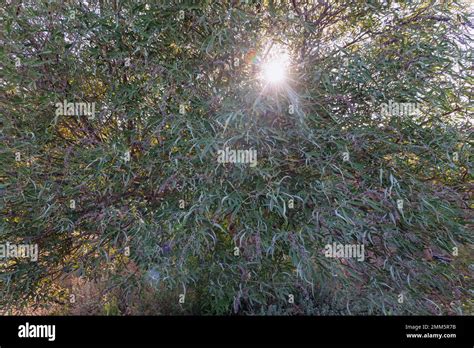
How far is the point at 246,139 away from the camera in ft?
5.10

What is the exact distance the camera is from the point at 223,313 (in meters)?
2.00

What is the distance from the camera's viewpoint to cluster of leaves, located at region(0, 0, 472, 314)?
1628 mm

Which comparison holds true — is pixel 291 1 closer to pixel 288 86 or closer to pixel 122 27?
pixel 288 86

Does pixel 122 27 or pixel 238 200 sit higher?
pixel 122 27

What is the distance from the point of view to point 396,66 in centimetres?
166

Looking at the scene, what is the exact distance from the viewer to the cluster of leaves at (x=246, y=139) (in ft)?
5.34

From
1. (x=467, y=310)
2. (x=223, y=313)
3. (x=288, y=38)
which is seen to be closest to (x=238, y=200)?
(x=223, y=313)
